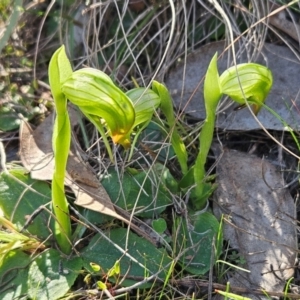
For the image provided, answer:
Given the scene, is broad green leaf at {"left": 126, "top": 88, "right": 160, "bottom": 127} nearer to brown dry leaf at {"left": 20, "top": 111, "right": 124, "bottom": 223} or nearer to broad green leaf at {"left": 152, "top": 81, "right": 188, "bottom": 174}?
broad green leaf at {"left": 152, "top": 81, "right": 188, "bottom": 174}

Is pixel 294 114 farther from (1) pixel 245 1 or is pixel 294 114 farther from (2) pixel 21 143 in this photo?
(2) pixel 21 143

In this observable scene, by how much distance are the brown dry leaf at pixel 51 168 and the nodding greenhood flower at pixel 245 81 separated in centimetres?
37

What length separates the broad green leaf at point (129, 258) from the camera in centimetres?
122

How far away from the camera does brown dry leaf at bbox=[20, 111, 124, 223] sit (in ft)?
4.28

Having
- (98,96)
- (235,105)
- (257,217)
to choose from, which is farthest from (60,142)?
(235,105)

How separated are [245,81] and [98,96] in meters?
0.30

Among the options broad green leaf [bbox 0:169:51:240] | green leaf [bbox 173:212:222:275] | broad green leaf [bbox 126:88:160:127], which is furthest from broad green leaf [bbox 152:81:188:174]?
broad green leaf [bbox 0:169:51:240]

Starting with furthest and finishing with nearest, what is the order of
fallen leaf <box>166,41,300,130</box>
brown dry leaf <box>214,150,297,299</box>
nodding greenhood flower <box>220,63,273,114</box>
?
1. fallen leaf <box>166,41,300,130</box>
2. brown dry leaf <box>214,150,297,299</box>
3. nodding greenhood flower <box>220,63,273,114</box>

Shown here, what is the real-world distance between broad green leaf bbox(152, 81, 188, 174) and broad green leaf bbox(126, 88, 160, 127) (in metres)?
0.03

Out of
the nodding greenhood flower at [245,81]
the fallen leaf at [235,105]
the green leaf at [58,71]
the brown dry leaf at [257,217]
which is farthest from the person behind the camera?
the fallen leaf at [235,105]

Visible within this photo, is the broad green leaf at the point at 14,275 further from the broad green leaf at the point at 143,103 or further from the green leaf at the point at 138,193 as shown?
the broad green leaf at the point at 143,103

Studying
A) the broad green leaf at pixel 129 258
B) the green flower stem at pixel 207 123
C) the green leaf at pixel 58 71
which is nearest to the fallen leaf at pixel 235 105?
the green flower stem at pixel 207 123

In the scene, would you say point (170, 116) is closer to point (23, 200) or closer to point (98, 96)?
point (98, 96)

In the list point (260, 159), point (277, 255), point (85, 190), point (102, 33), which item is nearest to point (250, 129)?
point (260, 159)
